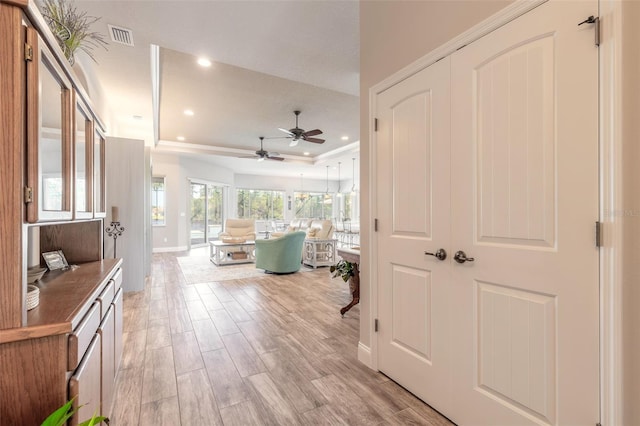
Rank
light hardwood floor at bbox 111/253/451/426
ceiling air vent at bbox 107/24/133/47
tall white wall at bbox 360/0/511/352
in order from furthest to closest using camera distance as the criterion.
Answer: ceiling air vent at bbox 107/24/133/47 → light hardwood floor at bbox 111/253/451/426 → tall white wall at bbox 360/0/511/352

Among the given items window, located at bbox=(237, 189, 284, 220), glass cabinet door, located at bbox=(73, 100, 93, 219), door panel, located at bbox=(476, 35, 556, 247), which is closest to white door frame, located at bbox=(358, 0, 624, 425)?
door panel, located at bbox=(476, 35, 556, 247)

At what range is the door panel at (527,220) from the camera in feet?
3.99

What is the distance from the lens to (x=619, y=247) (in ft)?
3.65

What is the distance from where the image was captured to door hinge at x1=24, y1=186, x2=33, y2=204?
972 mm

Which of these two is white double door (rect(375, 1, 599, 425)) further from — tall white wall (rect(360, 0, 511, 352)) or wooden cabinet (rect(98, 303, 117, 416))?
wooden cabinet (rect(98, 303, 117, 416))

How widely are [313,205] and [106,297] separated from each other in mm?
12981

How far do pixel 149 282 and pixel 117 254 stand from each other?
0.81m

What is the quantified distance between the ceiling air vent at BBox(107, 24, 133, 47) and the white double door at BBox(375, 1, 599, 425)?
8.85 ft

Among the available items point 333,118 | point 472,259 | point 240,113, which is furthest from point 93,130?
point 333,118

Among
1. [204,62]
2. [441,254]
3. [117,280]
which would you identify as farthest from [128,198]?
[441,254]

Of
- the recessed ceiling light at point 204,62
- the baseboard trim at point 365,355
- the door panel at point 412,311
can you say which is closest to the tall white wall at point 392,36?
the baseboard trim at point 365,355

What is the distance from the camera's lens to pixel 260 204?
42.9 ft

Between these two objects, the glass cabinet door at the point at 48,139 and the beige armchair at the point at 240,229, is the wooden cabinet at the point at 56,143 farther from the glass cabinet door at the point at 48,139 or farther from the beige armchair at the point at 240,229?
the beige armchair at the point at 240,229

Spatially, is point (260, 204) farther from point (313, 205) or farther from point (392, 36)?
point (392, 36)
